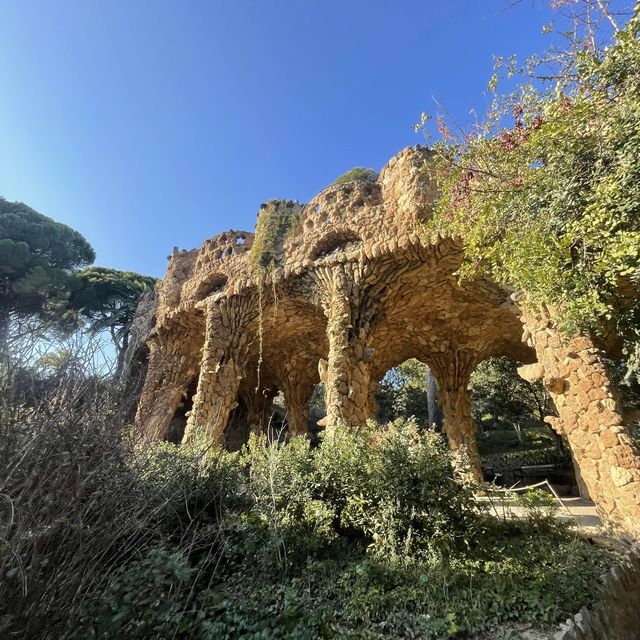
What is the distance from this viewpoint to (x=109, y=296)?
618 inches

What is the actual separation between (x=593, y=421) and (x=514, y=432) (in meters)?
14.0

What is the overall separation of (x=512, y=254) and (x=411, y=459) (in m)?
2.72

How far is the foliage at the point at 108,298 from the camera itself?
48.0 feet

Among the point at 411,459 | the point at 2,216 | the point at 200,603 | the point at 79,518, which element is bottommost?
the point at 200,603

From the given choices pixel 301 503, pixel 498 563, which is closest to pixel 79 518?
pixel 301 503

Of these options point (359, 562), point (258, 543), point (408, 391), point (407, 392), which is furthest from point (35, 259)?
point (408, 391)

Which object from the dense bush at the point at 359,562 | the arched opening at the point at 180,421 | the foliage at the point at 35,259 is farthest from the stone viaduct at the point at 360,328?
the foliage at the point at 35,259

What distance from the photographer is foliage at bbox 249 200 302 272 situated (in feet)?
25.7

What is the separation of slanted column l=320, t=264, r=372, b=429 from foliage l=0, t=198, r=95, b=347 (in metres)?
9.13

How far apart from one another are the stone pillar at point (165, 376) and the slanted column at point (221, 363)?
2167 millimetres

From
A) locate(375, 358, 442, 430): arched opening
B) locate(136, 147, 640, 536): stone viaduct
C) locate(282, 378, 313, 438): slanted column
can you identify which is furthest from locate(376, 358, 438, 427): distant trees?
locate(136, 147, 640, 536): stone viaduct

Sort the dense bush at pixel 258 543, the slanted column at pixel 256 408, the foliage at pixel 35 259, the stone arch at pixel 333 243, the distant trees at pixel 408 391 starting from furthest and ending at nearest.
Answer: the distant trees at pixel 408 391 → the slanted column at pixel 256 408 → the foliage at pixel 35 259 → the stone arch at pixel 333 243 → the dense bush at pixel 258 543

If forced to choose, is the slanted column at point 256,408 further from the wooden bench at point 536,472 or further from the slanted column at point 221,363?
the wooden bench at point 536,472

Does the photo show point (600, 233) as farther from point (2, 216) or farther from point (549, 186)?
point (2, 216)
